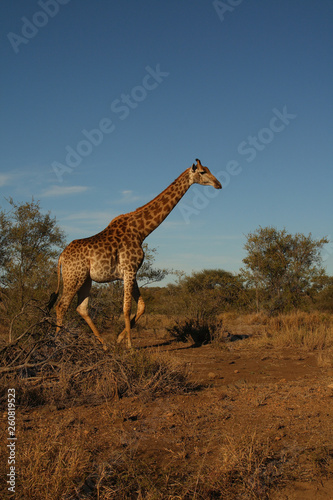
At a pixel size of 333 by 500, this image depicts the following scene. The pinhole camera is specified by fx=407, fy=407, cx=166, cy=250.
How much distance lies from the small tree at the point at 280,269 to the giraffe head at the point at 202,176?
32.9ft

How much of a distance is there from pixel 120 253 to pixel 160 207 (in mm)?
1502

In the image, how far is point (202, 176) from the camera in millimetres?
9359

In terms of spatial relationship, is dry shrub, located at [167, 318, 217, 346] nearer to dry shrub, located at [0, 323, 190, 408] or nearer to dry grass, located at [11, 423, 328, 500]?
dry shrub, located at [0, 323, 190, 408]

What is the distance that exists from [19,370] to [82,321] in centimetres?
557

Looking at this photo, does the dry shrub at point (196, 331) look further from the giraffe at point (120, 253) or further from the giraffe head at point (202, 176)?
the giraffe head at point (202, 176)

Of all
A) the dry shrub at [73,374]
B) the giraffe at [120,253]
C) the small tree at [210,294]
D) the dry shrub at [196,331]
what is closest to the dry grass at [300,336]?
the dry shrub at [196,331]

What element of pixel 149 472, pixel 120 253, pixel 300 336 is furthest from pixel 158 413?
pixel 300 336

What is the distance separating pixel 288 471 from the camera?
3324 mm

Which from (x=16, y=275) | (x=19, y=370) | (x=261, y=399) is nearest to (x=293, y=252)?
(x=16, y=275)

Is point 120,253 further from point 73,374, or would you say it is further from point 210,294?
point 210,294

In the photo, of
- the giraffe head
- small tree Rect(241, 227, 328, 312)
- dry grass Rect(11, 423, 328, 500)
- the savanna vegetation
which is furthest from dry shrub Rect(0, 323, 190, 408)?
small tree Rect(241, 227, 328, 312)

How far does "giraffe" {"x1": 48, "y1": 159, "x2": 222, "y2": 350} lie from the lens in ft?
28.9

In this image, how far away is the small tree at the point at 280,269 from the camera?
60.0ft

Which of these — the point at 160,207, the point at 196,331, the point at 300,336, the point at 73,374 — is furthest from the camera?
the point at 196,331
